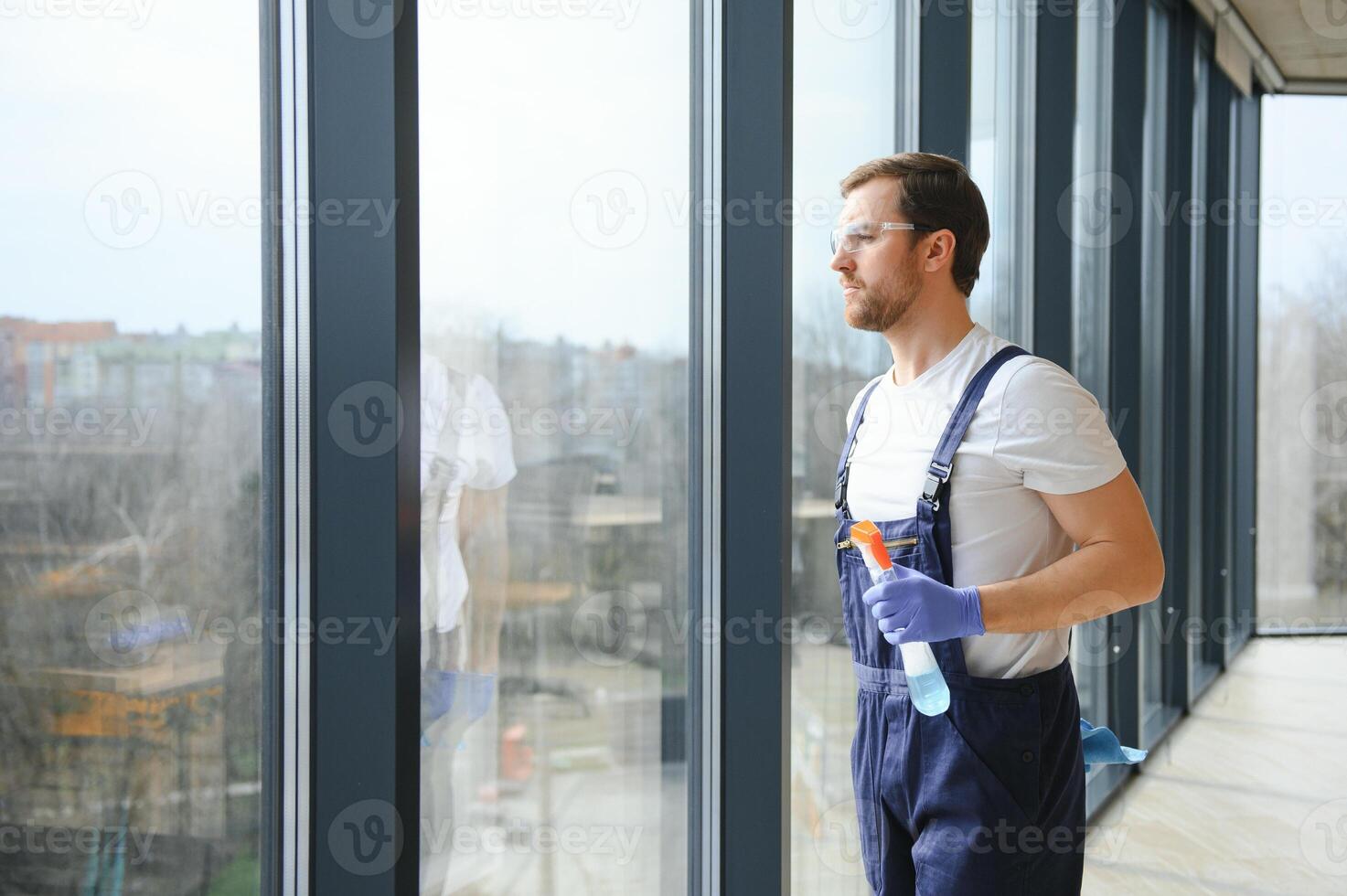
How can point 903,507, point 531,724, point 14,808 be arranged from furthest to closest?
point 531,724, point 903,507, point 14,808

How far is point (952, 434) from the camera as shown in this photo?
4.65ft

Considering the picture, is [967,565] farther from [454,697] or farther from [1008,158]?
[1008,158]

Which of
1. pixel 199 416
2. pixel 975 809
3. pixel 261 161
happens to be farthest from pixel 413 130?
pixel 975 809

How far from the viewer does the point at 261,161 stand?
1.25 m

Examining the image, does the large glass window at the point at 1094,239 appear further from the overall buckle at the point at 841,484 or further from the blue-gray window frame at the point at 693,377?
the overall buckle at the point at 841,484

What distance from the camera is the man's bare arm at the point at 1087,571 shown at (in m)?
1.36

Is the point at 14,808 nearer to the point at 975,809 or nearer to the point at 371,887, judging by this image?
the point at 371,887

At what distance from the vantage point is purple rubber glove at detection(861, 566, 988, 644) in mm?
1358

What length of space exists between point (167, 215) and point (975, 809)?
3.98 ft

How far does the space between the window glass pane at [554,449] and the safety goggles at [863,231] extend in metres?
0.42
